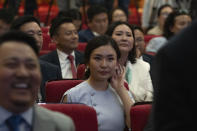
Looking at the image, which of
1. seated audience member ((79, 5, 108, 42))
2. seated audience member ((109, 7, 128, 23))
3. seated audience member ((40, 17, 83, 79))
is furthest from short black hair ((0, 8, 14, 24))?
seated audience member ((109, 7, 128, 23))

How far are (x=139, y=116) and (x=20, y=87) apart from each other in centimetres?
109

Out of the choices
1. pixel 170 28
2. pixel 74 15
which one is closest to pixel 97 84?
pixel 170 28

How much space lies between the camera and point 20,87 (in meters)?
1.67

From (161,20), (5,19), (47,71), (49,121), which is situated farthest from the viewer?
(161,20)

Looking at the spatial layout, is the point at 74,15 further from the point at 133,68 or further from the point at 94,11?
the point at 133,68

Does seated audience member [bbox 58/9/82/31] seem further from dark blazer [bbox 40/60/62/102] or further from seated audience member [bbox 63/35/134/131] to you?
seated audience member [bbox 63/35/134/131]

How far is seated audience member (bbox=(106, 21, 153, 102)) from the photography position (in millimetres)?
3881

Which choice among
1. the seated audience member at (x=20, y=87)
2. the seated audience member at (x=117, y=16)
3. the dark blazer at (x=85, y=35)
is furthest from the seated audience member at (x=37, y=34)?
the seated audience member at (x=117, y=16)

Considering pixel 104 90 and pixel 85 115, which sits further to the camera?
pixel 104 90

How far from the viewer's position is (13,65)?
1699 millimetres

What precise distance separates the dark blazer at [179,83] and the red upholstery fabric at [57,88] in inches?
77.1

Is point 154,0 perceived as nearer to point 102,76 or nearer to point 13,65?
point 102,76

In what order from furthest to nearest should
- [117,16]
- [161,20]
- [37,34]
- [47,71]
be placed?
[161,20], [117,16], [37,34], [47,71]

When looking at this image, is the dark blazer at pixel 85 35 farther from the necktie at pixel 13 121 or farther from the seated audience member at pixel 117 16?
the necktie at pixel 13 121
